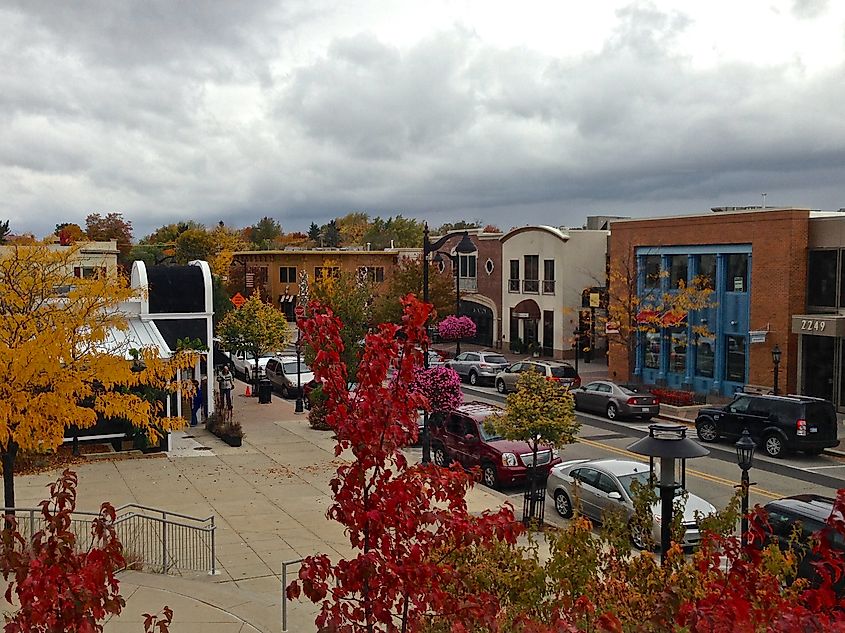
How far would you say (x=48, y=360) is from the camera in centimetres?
1410

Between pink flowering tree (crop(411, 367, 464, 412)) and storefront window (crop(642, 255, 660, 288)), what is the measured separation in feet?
63.9

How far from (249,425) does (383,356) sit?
23.0 meters

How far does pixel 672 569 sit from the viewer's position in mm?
8719

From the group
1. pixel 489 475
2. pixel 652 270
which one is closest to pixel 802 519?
pixel 489 475

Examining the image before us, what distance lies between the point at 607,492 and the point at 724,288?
20.6 meters

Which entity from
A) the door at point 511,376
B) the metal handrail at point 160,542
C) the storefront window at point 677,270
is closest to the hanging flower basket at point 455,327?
the door at point 511,376

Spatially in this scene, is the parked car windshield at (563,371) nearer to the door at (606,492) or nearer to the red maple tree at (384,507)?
the door at (606,492)

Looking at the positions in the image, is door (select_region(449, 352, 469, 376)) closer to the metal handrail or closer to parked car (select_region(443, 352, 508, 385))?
parked car (select_region(443, 352, 508, 385))

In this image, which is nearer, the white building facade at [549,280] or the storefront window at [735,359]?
the storefront window at [735,359]

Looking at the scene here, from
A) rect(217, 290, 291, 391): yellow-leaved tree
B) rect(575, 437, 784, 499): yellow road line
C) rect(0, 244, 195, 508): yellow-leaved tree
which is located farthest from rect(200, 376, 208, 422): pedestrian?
rect(575, 437, 784, 499): yellow road line

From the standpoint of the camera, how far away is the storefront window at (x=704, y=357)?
35562mm

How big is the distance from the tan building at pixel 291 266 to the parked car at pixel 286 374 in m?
31.2

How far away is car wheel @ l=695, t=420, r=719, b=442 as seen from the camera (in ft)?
86.2

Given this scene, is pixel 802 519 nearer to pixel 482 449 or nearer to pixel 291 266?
pixel 482 449
